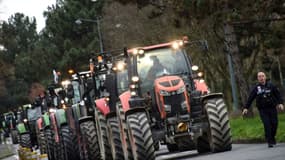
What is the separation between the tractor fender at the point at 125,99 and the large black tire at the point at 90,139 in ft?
11.5

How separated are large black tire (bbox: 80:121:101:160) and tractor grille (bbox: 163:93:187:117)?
15.0ft

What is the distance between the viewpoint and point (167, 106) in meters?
20.5

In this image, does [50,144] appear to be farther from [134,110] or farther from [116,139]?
[134,110]

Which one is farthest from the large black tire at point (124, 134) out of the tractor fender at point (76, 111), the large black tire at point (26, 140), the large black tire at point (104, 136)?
the large black tire at point (26, 140)

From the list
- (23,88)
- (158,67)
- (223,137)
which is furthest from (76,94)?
(23,88)

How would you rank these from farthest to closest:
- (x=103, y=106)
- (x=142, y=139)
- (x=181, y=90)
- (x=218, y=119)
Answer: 1. (x=103, y=106)
2. (x=181, y=90)
3. (x=218, y=119)
4. (x=142, y=139)

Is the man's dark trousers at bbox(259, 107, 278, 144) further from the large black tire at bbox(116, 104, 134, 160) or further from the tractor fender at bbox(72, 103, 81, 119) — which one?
the tractor fender at bbox(72, 103, 81, 119)

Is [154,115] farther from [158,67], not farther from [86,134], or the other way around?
[86,134]

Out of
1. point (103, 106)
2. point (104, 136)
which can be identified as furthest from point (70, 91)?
point (104, 136)

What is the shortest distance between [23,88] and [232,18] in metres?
90.7

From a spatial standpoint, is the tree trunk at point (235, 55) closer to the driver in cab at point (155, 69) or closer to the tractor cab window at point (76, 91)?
the tractor cab window at point (76, 91)

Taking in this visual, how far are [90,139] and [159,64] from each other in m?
4.12

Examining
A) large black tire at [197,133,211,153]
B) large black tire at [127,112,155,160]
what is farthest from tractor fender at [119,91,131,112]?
large black tire at [197,133,211,153]

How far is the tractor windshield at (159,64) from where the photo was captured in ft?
70.2
